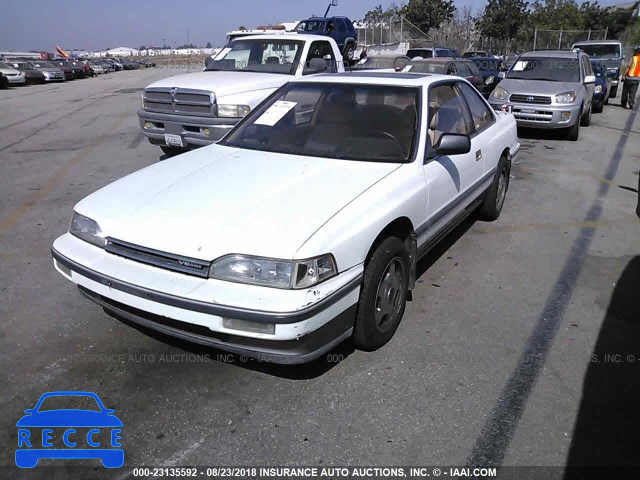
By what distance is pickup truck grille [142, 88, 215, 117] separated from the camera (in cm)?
700

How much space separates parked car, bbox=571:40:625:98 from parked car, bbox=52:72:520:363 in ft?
56.8

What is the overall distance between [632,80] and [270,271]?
1641 cm

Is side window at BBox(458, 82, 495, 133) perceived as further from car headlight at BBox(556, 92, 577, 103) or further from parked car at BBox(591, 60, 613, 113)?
parked car at BBox(591, 60, 613, 113)

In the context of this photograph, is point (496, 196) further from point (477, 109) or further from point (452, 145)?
point (452, 145)

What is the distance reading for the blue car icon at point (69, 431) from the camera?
249 cm

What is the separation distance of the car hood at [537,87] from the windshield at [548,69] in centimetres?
36

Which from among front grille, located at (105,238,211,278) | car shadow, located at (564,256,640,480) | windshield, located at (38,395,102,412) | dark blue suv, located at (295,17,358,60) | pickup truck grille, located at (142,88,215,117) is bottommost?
car shadow, located at (564,256,640,480)

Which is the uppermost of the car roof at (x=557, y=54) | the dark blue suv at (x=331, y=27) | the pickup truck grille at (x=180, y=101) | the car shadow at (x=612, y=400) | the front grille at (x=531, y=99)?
the dark blue suv at (x=331, y=27)

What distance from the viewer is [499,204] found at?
5727mm

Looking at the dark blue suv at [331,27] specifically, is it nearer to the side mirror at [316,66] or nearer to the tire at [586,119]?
the tire at [586,119]

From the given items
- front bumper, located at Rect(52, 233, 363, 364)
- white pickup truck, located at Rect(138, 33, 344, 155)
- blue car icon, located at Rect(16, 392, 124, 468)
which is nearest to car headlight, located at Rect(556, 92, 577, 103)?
white pickup truck, located at Rect(138, 33, 344, 155)

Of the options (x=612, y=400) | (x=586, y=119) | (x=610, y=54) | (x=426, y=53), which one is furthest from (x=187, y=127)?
(x=426, y=53)

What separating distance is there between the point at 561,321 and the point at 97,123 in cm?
1183

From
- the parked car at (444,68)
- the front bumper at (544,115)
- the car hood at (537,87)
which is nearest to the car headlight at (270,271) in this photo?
the front bumper at (544,115)
